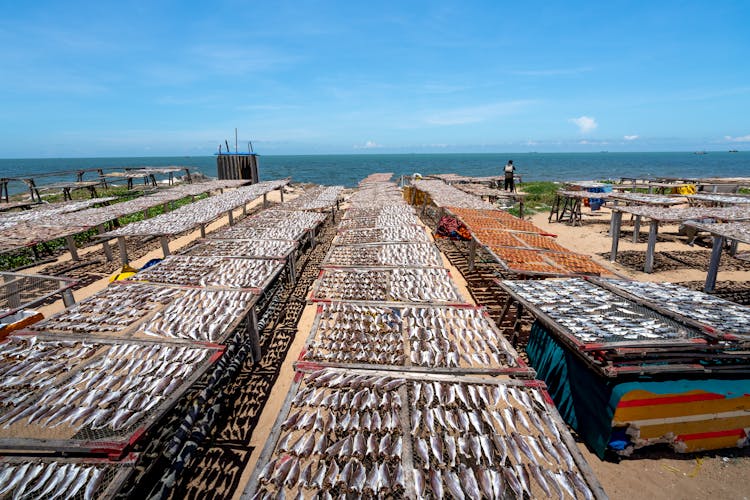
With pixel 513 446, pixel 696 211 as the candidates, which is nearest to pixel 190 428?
pixel 513 446

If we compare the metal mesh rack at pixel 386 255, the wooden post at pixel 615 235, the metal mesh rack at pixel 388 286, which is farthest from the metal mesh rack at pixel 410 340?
the wooden post at pixel 615 235

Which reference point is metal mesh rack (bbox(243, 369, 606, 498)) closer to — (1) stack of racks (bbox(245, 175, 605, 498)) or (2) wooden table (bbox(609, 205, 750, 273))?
(1) stack of racks (bbox(245, 175, 605, 498))

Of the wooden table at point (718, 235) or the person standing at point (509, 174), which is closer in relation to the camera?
the wooden table at point (718, 235)

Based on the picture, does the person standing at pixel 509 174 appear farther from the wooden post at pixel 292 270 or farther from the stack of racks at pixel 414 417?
the stack of racks at pixel 414 417

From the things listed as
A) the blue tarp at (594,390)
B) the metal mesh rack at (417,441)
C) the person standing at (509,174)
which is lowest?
the blue tarp at (594,390)

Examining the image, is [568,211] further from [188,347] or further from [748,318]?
[188,347]

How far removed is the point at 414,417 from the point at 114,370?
12.5ft

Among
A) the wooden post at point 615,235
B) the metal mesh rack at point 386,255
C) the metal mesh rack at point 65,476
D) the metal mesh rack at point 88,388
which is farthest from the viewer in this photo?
the wooden post at point 615,235

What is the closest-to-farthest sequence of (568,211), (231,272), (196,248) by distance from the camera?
(231,272) → (196,248) → (568,211)

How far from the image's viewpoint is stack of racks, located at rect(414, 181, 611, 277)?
289 inches

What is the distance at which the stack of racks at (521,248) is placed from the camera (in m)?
7.35

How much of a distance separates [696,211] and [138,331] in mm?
17470

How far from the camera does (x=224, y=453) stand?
5.02 meters

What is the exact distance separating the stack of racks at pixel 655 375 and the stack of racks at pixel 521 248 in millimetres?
1959
